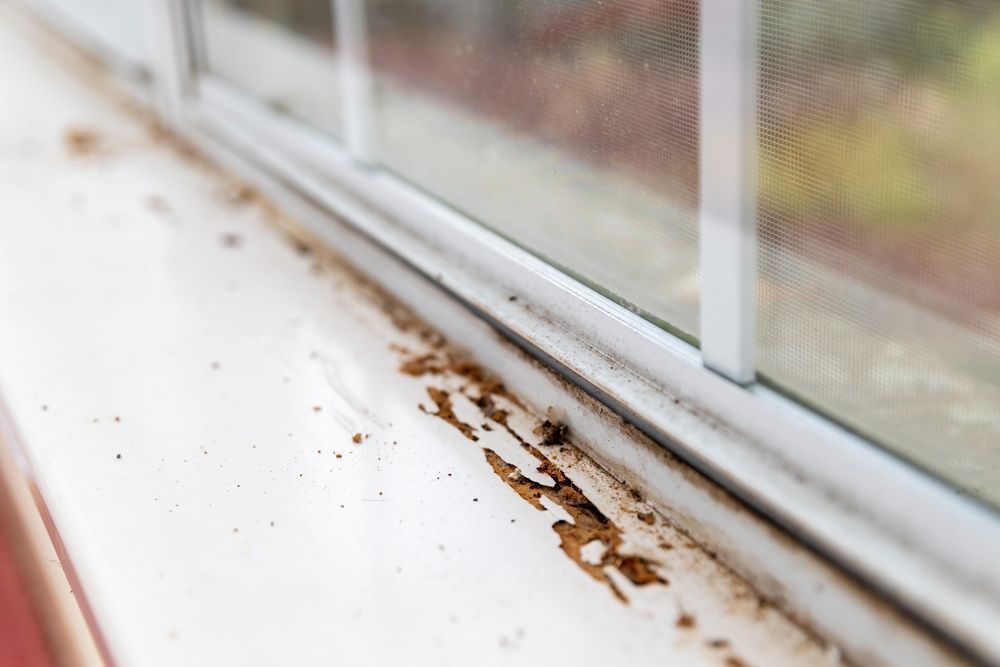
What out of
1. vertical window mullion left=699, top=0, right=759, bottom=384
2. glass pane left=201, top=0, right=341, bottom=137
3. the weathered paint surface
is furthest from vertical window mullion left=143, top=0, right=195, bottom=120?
vertical window mullion left=699, top=0, right=759, bottom=384

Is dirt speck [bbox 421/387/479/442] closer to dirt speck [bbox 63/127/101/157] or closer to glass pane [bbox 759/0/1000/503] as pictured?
glass pane [bbox 759/0/1000/503]

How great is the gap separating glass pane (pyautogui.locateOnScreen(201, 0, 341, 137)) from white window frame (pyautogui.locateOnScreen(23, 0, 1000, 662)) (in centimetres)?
37

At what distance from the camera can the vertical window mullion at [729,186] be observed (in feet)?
2.40

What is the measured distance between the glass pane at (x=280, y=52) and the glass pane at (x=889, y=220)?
801mm

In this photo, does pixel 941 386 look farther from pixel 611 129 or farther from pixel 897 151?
pixel 611 129

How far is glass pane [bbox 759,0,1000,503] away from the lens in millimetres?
622

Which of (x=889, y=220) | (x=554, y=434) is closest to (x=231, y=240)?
(x=554, y=434)

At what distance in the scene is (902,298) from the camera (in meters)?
0.69

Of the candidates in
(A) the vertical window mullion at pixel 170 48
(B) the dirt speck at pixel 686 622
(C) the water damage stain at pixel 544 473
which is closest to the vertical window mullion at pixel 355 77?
(C) the water damage stain at pixel 544 473

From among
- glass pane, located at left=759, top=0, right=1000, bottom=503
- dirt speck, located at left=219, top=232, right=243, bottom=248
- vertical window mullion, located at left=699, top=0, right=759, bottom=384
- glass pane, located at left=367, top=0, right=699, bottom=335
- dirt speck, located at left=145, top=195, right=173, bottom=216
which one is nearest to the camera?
glass pane, located at left=759, top=0, right=1000, bottom=503

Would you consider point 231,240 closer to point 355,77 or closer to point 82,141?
point 355,77

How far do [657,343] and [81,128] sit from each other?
52.7 inches

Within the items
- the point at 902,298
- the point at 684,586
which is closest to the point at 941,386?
the point at 902,298

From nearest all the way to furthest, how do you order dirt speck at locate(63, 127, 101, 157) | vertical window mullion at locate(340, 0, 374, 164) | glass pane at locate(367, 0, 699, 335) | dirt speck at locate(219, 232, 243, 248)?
glass pane at locate(367, 0, 699, 335) < vertical window mullion at locate(340, 0, 374, 164) < dirt speck at locate(219, 232, 243, 248) < dirt speck at locate(63, 127, 101, 157)
